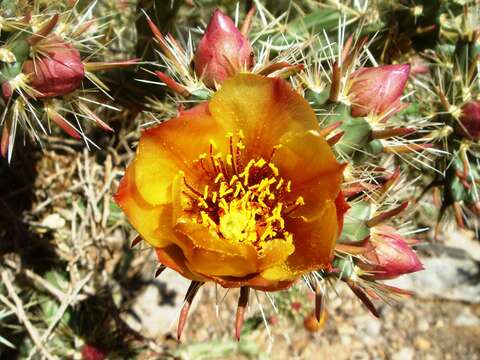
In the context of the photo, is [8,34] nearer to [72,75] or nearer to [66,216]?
[72,75]

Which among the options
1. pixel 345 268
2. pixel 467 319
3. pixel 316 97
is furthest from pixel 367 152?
pixel 467 319

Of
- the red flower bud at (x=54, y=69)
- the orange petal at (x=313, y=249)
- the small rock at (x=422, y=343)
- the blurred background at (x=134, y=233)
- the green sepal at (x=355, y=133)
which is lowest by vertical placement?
the small rock at (x=422, y=343)

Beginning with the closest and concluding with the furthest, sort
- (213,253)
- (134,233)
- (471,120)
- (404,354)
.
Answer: (213,253) → (471,120) → (134,233) → (404,354)

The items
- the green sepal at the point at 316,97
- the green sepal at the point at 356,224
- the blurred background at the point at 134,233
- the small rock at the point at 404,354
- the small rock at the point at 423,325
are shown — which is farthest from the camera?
the small rock at the point at 423,325

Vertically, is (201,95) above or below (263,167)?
Answer: above

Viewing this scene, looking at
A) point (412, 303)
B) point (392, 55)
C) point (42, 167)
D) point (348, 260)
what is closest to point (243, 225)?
point (348, 260)

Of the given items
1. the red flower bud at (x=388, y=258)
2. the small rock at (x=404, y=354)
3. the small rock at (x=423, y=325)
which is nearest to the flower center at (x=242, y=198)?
the red flower bud at (x=388, y=258)

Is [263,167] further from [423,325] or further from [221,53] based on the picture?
[423,325]

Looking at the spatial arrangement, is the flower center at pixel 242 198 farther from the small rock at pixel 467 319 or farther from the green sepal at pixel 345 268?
the small rock at pixel 467 319
